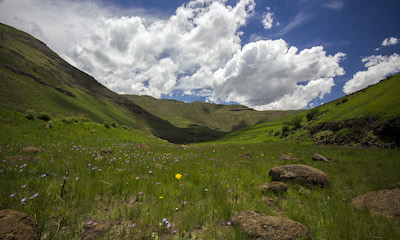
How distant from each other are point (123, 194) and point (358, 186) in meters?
9.00

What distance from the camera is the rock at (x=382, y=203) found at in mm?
3803

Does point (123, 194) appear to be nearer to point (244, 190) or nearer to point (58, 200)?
point (58, 200)

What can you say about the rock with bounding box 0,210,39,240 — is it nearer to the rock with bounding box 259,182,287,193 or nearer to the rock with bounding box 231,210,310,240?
the rock with bounding box 231,210,310,240

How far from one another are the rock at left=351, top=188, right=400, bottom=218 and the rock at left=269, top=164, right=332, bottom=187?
170 cm

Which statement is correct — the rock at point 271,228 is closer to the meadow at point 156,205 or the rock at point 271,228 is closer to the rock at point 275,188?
the meadow at point 156,205

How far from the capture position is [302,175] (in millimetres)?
6598

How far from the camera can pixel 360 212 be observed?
3914 millimetres

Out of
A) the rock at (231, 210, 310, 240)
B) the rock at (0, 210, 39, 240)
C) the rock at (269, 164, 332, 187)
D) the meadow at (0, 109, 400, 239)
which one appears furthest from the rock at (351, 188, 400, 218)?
the rock at (0, 210, 39, 240)

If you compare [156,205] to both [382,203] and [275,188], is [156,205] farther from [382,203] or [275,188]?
[382,203]

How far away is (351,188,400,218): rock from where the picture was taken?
3803 millimetres

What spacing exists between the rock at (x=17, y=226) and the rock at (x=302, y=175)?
25.1 feet

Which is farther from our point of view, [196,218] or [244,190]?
[244,190]

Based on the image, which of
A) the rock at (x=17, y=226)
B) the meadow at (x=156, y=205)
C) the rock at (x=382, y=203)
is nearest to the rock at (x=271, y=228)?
the meadow at (x=156, y=205)

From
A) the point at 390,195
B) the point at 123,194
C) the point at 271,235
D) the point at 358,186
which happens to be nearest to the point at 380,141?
the point at 358,186
